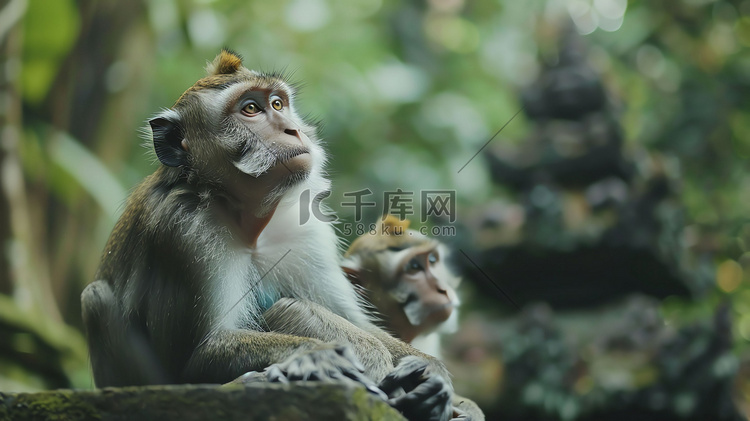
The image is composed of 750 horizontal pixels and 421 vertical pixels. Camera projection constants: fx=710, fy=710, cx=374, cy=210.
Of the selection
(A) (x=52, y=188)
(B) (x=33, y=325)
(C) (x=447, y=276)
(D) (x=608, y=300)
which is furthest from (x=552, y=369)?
(A) (x=52, y=188)

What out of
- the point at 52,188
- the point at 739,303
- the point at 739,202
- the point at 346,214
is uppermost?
the point at 739,202

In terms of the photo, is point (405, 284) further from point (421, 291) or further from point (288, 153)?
point (288, 153)

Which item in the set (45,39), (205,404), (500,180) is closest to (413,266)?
(205,404)

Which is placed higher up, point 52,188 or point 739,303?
point 739,303

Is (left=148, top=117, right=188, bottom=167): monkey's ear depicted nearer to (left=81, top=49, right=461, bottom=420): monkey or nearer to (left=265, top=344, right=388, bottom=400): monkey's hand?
(left=81, top=49, right=461, bottom=420): monkey

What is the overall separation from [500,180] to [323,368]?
541 centimetres

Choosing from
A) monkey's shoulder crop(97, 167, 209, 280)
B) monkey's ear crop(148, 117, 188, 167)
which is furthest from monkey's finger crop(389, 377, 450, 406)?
monkey's ear crop(148, 117, 188, 167)

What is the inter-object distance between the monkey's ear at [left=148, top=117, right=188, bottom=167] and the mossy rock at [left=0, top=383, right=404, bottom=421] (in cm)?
107

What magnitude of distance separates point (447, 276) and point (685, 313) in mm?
4177

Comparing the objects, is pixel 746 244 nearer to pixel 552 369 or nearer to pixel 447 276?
pixel 552 369

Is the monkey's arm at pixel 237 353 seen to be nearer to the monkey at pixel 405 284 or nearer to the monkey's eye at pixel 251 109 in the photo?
the monkey's eye at pixel 251 109

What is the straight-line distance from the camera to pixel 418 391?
6.92 feet

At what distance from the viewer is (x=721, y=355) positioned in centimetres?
644

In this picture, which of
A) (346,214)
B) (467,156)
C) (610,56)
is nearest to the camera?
(346,214)
